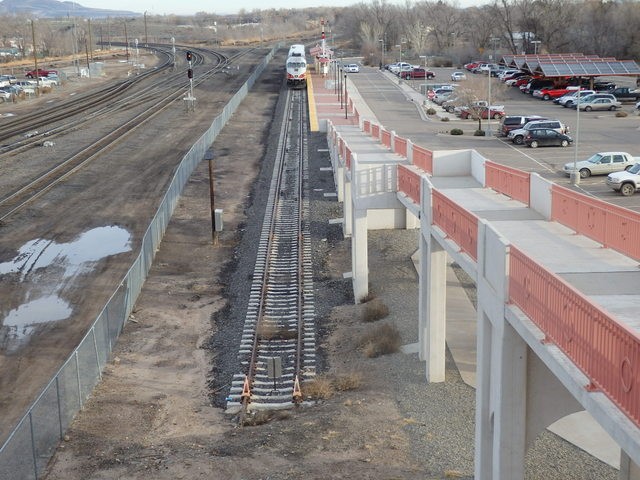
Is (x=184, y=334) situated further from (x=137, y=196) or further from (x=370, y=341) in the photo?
(x=137, y=196)

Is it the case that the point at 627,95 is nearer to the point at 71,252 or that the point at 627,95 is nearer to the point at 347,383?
the point at 71,252

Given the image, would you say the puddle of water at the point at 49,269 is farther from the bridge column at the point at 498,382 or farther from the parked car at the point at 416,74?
the parked car at the point at 416,74

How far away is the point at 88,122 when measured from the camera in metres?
60.8

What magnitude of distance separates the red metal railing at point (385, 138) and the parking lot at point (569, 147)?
340 inches

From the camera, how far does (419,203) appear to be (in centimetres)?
1880

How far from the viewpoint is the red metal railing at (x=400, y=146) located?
2756 centimetres

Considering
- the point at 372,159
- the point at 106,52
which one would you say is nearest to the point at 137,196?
the point at 372,159

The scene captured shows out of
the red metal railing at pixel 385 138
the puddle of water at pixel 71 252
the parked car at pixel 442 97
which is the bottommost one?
the puddle of water at pixel 71 252

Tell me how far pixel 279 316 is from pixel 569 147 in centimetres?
3101

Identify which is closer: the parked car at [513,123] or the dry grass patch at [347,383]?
the dry grass patch at [347,383]

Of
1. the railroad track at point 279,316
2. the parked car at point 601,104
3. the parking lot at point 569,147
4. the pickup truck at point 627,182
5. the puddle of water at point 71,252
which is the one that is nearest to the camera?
the railroad track at point 279,316

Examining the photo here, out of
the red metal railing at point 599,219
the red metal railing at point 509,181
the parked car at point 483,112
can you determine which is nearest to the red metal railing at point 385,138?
the red metal railing at point 509,181

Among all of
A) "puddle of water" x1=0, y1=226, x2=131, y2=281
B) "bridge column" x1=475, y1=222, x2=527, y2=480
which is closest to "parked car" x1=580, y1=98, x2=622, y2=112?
"puddle of water" x1=0, y1=226, x2=131, y2=281

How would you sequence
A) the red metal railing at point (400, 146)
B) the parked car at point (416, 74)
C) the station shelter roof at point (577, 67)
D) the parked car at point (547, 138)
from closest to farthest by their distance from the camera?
the red metal railing at point (400, 146), the parked car at point (547, 138), the station shelter roof at point (577, 67), the parked car at point (416, 74)
